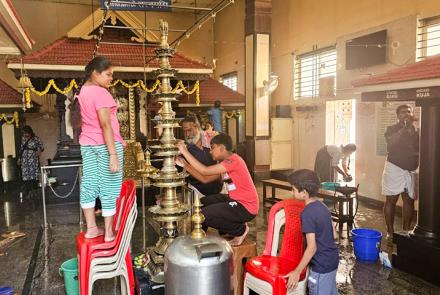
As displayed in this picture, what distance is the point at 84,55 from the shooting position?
8406 millimetres

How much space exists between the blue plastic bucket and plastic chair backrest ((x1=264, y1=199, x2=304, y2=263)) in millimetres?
1777

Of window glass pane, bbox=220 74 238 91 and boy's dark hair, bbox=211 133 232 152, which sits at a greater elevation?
window glass pane, bbox=220 74 238 91

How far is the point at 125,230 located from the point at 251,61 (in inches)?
331

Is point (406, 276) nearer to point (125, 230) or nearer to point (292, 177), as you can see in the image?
point (292, 177)

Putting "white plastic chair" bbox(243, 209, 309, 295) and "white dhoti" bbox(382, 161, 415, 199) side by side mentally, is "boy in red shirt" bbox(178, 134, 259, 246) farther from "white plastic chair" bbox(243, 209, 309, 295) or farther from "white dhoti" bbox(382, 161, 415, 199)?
"white dhoti" bbox(382, 161, 415, 199)

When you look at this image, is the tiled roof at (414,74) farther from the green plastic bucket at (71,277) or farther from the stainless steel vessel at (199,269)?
the green plastic bucket at (71,277)

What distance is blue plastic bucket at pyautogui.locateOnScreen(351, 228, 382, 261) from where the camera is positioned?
186 inches

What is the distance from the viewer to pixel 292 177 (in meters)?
3.14

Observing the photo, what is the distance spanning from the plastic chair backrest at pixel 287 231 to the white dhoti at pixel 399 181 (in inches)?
107

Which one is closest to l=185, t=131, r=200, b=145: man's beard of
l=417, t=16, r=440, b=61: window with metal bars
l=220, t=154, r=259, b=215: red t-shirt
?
l=220, t=154, r=259, b=215: red t-shirt

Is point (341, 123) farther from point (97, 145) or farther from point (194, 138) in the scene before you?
point (97, 145)

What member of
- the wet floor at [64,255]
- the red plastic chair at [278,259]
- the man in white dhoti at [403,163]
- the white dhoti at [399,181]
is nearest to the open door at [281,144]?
the wet floor at [64,255]

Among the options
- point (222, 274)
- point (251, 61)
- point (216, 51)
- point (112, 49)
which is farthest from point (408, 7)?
point (216, 51)

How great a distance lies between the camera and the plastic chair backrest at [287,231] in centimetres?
333
